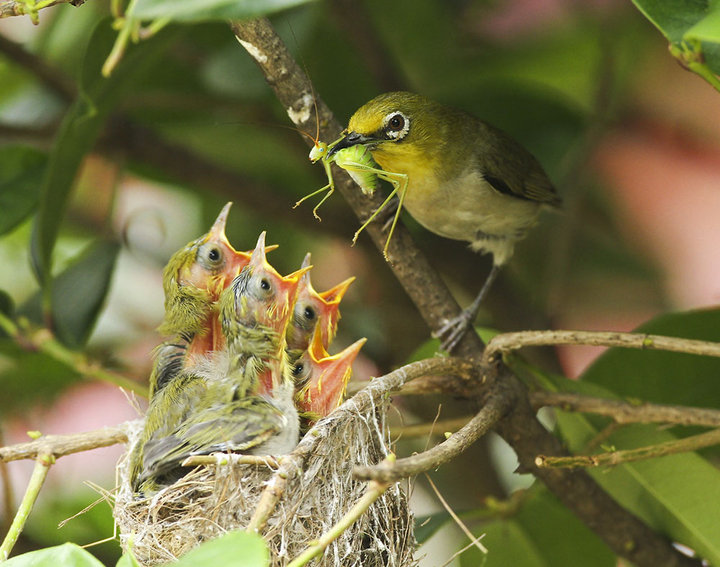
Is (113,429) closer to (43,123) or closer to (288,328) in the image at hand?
(288,328)

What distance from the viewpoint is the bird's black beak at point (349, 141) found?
1.37 meters

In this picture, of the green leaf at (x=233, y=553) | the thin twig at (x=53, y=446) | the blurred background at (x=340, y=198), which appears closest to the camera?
the green leaf at (x=233, y=553)

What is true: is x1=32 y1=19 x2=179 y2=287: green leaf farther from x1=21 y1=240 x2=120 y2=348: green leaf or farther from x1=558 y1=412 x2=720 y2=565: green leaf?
x1=558 y1=412 x2=720 y2=565: green leaf

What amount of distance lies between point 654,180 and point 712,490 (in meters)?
1.64

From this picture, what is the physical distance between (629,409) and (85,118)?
1.00 metres

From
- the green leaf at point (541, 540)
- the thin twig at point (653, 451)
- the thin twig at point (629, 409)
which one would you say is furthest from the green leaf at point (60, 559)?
the green leaf at point (541, 540)

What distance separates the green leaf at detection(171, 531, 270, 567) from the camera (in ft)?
2.33

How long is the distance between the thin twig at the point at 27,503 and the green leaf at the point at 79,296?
44 cm

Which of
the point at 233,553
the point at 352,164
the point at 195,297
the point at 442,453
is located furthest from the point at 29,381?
the point at 233,553

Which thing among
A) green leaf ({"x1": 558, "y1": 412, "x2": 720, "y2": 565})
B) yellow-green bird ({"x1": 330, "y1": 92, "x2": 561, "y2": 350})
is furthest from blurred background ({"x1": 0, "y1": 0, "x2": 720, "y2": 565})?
green leaf ({"x1": 558, "y1": 412, "x2": 720, "y2": 565})

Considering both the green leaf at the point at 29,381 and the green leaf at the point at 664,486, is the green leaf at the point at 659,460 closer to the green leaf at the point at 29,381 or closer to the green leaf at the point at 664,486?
the green leaf at the point at 664,486

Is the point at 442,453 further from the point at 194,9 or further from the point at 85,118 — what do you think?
the point at 85,118

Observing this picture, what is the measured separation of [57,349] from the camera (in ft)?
5.46

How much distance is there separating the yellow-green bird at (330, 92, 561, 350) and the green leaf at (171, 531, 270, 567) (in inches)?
38.2
